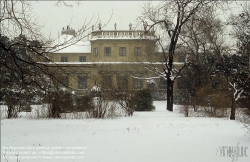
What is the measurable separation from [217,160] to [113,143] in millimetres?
2787

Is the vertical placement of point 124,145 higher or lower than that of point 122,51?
lower

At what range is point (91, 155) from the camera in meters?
6.49

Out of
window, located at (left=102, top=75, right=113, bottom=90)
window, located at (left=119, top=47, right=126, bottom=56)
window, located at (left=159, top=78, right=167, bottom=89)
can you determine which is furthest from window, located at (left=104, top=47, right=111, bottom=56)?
window, located at (left=102, top=75, right=113, bottom=90)

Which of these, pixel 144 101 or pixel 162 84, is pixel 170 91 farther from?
pixel 162 84

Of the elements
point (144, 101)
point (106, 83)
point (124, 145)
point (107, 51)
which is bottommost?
point (124, 145)

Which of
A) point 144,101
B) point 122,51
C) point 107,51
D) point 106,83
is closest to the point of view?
point 106,83

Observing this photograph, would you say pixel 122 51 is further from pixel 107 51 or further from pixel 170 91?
pixel 170 91

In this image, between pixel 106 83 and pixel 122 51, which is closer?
pixel 106 83

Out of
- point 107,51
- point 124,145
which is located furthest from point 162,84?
point 124,145

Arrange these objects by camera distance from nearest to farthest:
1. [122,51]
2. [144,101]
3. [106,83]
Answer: [106,83]
[144,101]
[122,51]

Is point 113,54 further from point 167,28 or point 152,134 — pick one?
point 152,134

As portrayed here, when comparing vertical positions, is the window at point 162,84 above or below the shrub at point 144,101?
above

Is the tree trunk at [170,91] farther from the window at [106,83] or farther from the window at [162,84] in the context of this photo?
the window at [162,84]

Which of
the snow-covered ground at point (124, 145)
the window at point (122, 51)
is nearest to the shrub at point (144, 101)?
the snow-covered ground at point (124, 145)
